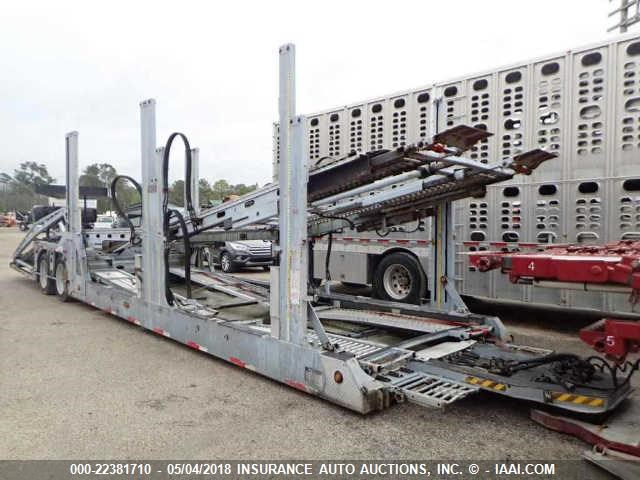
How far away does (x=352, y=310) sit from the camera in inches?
245

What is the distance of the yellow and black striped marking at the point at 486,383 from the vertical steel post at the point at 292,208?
142 cm

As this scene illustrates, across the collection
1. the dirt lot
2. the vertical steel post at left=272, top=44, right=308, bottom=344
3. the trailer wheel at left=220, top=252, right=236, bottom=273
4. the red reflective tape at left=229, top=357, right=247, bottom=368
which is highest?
the vertical steel post at left=272, top=44, right=308, bottom=344

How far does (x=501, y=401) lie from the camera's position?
4.16m

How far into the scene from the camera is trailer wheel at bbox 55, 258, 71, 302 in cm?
883

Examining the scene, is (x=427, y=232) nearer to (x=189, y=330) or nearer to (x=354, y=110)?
(x=354, y=110)

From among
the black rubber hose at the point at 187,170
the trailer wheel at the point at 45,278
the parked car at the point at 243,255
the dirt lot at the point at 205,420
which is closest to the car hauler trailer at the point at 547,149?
the black rubber hose at the point at 187,170

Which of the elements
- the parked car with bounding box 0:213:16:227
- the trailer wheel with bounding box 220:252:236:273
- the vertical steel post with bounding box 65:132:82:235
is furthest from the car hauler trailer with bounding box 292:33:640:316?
the parked car with bounding box 0:213:16:227

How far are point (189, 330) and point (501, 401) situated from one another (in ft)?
11.0

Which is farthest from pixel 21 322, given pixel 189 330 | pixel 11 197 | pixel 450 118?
pixel 11 197

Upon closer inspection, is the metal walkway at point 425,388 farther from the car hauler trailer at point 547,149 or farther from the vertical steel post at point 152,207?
the vertical steel post at point 152,207

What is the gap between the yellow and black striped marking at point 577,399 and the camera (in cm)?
333

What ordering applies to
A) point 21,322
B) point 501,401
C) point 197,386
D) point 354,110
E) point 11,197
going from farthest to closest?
point 11,197 < point 354,110 < point 21,322 < point 197,386 < point 501,401

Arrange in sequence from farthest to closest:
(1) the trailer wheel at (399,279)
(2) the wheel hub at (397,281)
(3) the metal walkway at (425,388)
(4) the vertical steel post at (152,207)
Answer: (2) the wheel hub at (397,281) → (1) the trailer wheel at (399,279) → (4) the vertical steel post at (152,207) → (3) the metal walkway at (425,388)

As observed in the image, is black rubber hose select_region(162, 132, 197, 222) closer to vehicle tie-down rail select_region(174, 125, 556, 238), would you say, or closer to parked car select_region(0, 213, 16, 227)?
vehicle tie-down rail select_region(174, 125, 556, 238)
